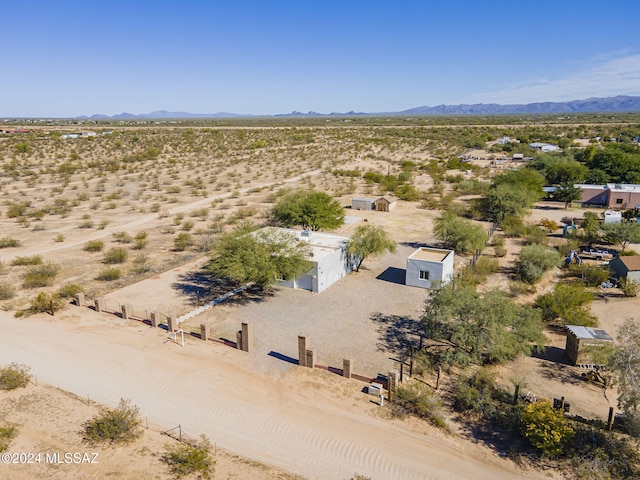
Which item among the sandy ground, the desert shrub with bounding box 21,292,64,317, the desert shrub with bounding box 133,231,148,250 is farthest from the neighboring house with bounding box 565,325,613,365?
the desert shrub with bounding box 133,231,148,250

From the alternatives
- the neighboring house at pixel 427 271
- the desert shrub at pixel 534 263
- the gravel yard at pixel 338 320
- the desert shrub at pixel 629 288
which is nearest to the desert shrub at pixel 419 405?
the gravel yard at pixel 338 320

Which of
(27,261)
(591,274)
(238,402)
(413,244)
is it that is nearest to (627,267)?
(591,274)

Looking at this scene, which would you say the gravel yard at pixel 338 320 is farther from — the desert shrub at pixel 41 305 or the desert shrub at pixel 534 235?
the desert shrub at pixel 534 235

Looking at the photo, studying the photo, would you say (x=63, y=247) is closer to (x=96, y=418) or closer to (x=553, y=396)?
(x=96, y=418)

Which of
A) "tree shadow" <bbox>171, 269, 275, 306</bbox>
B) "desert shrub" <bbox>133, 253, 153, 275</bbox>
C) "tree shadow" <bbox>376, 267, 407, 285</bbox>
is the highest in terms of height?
"desert shrub" <bbox>133, 253, 153, 275</bbox>

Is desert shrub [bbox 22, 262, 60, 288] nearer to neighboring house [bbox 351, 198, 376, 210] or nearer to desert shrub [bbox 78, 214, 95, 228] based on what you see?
desert shrub [bbox 78, 214, 95, 228]

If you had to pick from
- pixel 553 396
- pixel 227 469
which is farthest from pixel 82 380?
pixel 553 396

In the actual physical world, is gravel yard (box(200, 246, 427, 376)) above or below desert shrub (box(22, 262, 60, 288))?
below

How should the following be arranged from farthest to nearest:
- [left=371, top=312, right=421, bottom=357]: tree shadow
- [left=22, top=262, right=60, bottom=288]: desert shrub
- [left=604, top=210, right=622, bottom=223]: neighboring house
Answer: [left=604, top=210, right=622, bottom=223]: neighboring house
[left=22, top=262, right=60, bottom=288]: desert shrub
[left=371, top=312, right=421, bottom=357]: tree shadow
